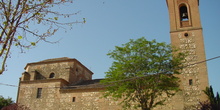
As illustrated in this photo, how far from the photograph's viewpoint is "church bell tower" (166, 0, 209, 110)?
18844 mm

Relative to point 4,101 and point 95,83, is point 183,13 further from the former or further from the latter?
point 4,101

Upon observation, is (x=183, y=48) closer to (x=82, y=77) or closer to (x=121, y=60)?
(x=121, y=60)

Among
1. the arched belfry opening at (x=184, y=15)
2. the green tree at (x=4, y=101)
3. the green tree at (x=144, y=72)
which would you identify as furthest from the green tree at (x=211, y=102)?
the green tree at (x=4, y=101)

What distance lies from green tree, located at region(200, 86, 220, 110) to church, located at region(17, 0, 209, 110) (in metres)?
0.49

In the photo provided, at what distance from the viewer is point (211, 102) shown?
16750 millimetres

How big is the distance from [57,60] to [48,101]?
5648mm

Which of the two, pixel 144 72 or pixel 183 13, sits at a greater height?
pixel 183 13

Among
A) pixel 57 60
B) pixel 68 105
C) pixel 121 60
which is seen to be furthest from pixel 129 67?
pixel 57 60

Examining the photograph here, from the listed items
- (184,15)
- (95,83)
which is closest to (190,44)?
(184,15)

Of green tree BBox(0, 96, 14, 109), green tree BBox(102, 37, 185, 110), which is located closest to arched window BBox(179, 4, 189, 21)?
green tree BBox(102, 37, 185, 110)

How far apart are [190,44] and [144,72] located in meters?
7.09

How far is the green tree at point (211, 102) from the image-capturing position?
15.8 meters

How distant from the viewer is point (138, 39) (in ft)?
56.6

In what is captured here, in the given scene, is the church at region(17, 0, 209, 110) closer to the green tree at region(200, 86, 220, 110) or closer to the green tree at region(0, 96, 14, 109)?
the green tree at region(200, 86, 220, 110)
